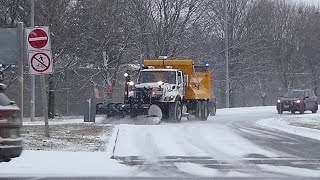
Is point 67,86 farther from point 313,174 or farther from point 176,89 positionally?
point 313,174

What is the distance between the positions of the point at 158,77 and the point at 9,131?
18868 mm

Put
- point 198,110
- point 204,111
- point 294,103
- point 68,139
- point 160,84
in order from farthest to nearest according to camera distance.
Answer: point 294,103 → point 204,111 → point 198,110 → point 160,84 → point 68,139

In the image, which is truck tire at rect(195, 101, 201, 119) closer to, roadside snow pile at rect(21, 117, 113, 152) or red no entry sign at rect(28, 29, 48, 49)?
roadside snow pile at rect(21, 117, 113, 152)

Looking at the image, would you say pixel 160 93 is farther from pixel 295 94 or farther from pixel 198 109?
pixel 295 94

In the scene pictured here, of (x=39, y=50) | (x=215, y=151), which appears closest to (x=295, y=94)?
(x=215, y=151)

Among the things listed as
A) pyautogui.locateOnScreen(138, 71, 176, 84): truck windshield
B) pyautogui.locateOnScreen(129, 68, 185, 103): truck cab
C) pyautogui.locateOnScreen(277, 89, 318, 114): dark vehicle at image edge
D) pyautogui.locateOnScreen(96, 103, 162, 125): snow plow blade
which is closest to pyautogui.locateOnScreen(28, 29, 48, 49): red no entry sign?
pyautogui.locateOnScreen(96, 103, 162, 125): snow plow blade

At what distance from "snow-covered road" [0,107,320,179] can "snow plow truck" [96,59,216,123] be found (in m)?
6.44

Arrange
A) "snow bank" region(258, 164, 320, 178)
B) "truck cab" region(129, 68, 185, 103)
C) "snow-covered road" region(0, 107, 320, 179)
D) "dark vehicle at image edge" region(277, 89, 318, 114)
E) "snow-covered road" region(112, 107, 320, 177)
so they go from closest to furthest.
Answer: "snow bank" region(258, 164, 320, 178), "snow-covered road" region(0, 107, 320, 179), "snow-covered road" region(112, 107, 320, 177), "truck cab" region(129, 68, 185, 103), "dark vehicle at image edge" region(277, 89, 318, 114)

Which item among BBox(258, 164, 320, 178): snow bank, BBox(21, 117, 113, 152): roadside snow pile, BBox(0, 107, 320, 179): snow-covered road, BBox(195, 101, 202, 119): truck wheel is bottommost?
BBox(258, 164, 320, 178): snow bank

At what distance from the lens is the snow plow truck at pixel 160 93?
2805 cm

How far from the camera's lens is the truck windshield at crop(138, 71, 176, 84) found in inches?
1145

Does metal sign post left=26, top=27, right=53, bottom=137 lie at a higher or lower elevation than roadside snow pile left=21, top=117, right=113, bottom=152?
higher

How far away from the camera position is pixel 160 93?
92.2ft

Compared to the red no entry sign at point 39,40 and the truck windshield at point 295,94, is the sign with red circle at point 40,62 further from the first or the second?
the truck windshield at point 295,94
